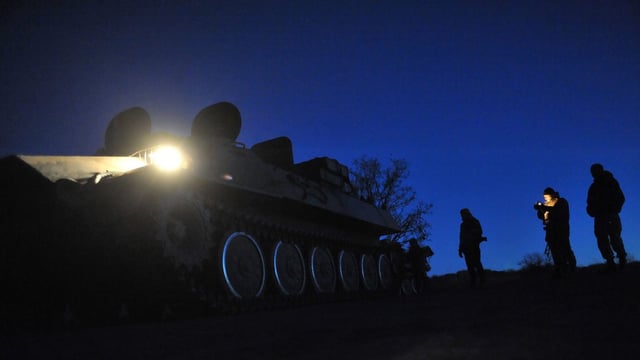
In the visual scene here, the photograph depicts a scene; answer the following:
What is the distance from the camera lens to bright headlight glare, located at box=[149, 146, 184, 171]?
5980 millimetres

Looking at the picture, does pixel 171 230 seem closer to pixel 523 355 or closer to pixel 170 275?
pixel 170 275

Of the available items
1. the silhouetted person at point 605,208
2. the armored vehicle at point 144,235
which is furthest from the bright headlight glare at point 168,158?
the silhouetted person at point 605,208

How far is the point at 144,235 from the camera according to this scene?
5.85 metres

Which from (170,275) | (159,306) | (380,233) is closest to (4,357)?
(170,275)

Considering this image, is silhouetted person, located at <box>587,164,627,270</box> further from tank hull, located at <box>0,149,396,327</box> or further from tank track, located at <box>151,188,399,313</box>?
tank hull, located at <box>0,149,396,327</box>

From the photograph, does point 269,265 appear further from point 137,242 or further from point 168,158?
point 168,158

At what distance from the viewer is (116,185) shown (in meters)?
5.74

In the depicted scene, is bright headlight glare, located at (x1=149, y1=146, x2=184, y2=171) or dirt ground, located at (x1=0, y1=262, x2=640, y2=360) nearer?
dirt ground, located at (x1=0, y1=262, x2=640, y2=360)

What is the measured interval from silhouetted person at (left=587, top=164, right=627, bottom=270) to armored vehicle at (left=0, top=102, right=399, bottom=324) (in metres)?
5.01

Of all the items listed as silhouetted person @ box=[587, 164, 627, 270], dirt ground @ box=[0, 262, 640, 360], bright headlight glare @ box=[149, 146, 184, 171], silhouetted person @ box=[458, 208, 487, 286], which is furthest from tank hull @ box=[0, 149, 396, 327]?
silhouetted person @ box=[587, 164, 627, 270]

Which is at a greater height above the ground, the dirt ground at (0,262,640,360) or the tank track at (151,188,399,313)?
the tank track at (151,188,399,313)

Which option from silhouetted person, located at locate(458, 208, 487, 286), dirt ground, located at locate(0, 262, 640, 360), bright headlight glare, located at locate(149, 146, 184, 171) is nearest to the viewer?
dirt ground, located at locate(0, 262, 640, 360)

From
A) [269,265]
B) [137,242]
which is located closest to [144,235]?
[137,242]

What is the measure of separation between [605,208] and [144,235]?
7029mm
